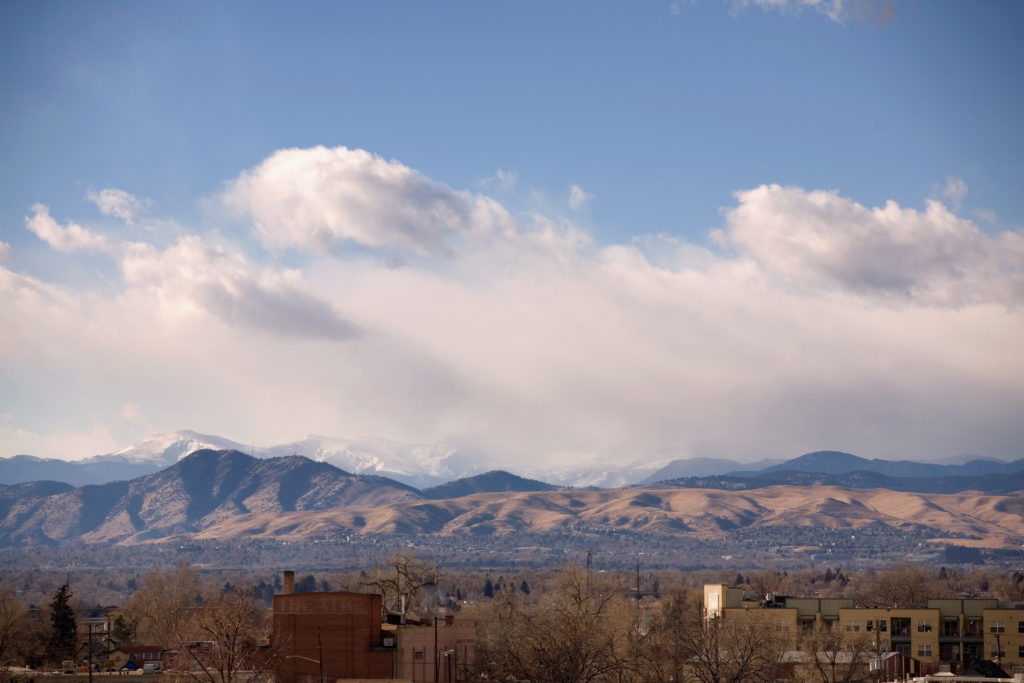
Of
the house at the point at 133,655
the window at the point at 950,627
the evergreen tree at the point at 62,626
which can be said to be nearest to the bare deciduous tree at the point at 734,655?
the window at the point at 950,627

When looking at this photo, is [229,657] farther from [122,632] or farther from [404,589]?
[122,632]

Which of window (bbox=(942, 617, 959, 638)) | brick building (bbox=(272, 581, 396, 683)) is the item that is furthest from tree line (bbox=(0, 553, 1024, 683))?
window (bbox=(942, 617, 959, 638))

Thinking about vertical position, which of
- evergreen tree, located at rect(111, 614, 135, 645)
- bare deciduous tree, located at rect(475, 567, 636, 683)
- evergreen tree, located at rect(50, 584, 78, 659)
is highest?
bare deciduous tree, located at rect(475, 567, 636, 683)

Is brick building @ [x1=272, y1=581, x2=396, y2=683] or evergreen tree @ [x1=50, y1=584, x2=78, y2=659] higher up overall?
brick building @ [x1=272, y1=581, x2=396, y2=683]

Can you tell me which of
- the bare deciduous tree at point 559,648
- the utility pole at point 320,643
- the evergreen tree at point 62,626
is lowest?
the evergreen tree at point 62,626

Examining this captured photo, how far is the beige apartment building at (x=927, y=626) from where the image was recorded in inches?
5468

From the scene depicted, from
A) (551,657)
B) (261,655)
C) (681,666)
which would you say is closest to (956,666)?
(681,666)

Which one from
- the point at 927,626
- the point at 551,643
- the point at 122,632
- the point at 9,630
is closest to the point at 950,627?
the point at 927,626

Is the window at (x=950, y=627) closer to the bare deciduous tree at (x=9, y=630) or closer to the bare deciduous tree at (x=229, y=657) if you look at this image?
the bare deciduous tree at (x=229, y=657)

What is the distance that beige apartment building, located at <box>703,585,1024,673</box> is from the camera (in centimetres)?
13888

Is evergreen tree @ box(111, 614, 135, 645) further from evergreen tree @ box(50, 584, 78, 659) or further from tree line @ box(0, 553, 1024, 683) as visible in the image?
evergreen tree @ box(50, 584, 78, 659)

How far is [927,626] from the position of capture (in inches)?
5502

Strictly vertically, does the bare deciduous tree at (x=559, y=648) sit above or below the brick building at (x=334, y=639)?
below

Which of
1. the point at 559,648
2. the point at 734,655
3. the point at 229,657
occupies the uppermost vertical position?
the point at 229,657
